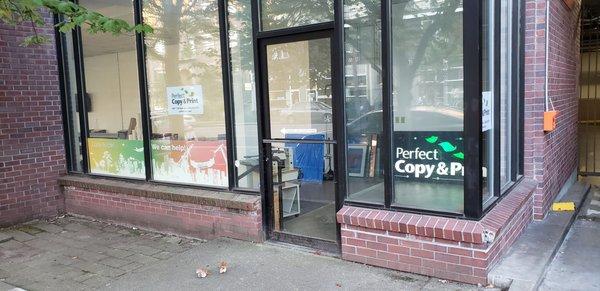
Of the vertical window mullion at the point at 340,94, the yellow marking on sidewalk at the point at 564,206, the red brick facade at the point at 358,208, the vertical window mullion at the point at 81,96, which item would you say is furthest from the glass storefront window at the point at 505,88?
the vertical window mullion at the point at 81,96

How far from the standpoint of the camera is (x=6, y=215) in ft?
21.8

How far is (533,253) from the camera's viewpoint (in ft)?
14.2

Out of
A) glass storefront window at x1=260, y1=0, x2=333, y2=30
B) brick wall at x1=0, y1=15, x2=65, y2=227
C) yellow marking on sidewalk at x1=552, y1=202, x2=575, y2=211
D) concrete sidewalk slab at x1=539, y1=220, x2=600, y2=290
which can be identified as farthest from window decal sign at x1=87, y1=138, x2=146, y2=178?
yellow marking on sidewalk at x1=552, y1=202, x2=575, y2=211

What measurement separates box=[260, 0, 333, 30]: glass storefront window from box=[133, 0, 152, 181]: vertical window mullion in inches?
75.5

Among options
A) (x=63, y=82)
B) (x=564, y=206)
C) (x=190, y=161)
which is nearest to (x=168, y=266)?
(x=190, y=161)

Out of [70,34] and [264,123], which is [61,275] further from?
[70,34]

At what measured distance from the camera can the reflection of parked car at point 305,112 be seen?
502 centimetres

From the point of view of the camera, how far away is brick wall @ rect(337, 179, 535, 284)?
12.5ft

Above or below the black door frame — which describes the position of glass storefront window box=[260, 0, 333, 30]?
above

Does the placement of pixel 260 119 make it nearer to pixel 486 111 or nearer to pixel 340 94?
pixel 340 94

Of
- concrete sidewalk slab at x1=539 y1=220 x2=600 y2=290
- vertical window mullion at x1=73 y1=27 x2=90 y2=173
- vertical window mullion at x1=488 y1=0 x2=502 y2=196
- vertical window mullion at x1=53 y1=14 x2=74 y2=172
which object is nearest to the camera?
concrete sidewalk slab at x1=539 y1=220 x2=600 y2=290

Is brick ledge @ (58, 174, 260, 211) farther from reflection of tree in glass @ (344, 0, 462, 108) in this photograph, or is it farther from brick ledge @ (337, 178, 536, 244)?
reflection of tree in glass @ (344, 0, 462, 108)

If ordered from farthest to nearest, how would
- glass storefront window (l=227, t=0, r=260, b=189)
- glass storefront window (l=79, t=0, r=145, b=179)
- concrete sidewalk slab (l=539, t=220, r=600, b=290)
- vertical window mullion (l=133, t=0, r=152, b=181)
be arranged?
1. glass storefront window (l=79, t=0, r=145, b=179)
2. vertical window mullion (l=133, t=0, r=152, b=181)
3. glass storefront window (l=227, t=0, r=260, b=189)
4. concrete sidewalk slab (l=539, t=220, r=600, b=290)

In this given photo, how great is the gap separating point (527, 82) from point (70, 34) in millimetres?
6028
